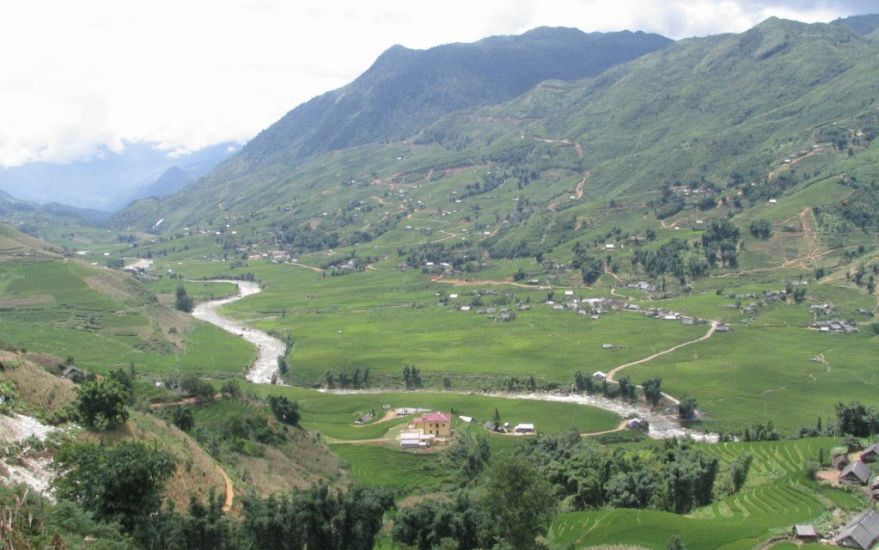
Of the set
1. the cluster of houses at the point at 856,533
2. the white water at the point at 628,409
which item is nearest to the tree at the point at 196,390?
the white water at the point at 628,409

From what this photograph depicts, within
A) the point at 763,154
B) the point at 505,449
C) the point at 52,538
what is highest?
the point at 763,154

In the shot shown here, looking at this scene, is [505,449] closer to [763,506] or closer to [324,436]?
[324,436]

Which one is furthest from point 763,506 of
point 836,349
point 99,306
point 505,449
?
point 99,306

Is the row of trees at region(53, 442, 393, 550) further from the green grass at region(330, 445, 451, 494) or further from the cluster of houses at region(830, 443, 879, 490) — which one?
the cluster of houses at region(830, 443, 879, 490)

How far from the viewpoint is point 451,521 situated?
3872cm

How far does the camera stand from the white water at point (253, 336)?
347 feet

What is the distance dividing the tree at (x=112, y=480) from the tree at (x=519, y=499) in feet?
49.7

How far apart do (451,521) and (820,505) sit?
22.2m

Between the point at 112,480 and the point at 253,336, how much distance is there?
103 meters

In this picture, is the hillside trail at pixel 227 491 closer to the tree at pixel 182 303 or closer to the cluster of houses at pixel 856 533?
the cluster of houses at pixel 856 533

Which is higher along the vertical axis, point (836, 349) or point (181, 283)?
point (181, 283)

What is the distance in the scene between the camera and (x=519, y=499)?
3316 centimetres

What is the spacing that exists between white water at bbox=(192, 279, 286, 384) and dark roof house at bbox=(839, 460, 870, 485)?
2960 inches

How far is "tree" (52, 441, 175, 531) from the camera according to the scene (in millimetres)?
28469
